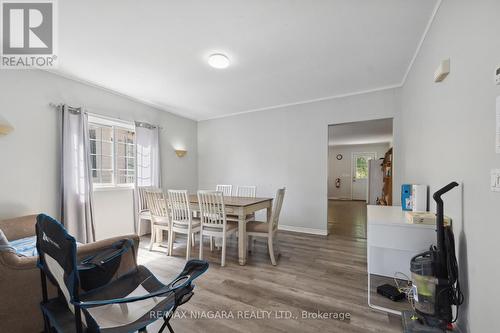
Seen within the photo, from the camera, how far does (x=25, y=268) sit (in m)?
1.31

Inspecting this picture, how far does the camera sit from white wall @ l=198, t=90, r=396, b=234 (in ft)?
12.4

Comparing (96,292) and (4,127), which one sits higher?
(4,127)

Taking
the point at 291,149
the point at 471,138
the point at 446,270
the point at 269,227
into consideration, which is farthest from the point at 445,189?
the point at 291,149

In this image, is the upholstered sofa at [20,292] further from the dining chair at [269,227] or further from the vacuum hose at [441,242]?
the vacuum hose at [441,242]

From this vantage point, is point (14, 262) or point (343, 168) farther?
point (343, 168)

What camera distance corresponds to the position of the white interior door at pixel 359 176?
9227 millimetres

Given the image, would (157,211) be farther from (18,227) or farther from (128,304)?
(128,304)

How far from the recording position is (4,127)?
2.32 m

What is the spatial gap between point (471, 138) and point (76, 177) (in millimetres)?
4175

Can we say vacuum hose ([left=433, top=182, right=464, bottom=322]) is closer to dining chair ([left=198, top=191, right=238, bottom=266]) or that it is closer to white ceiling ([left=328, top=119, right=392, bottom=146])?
dining chair ([left=198, top=191, right=238, bottom=266])

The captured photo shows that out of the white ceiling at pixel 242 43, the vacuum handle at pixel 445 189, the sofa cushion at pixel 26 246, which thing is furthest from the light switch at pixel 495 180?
the sofa cushion at pixel 26 246

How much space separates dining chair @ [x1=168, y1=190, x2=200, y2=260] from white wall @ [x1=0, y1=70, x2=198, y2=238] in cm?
127

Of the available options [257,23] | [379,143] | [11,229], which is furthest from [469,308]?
[379,143]

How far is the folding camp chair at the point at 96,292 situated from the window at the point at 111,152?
8.01 ft
